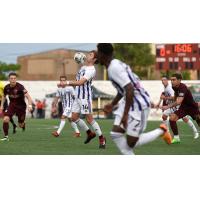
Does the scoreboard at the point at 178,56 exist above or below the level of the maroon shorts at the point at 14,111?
above

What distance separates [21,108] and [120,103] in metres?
8.30

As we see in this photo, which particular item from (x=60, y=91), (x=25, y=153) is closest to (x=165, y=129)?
(x=25, y=153)

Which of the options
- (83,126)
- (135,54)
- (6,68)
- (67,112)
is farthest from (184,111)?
(6,68)

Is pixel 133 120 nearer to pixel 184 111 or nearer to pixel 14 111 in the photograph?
pixel 184 111

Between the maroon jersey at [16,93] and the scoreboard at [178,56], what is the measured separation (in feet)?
82.4

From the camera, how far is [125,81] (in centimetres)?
931

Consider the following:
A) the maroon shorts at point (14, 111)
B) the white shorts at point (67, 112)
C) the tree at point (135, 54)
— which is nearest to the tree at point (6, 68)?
the tree at point (135, 54)

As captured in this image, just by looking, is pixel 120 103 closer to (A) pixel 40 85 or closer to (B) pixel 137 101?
(B) pixel 137 101

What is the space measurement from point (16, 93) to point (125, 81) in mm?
8377

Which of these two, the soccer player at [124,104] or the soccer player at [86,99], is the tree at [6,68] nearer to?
the soccer player at [86,99]

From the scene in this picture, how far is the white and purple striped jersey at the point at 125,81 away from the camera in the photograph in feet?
30.7

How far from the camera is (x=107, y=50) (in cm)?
960

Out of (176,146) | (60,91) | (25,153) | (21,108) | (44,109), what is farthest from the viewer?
(44,109)

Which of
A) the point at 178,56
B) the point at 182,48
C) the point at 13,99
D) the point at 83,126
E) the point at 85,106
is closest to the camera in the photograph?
the point at 85,106
